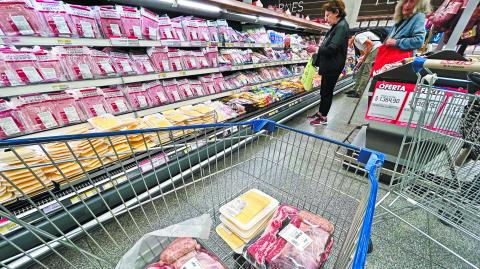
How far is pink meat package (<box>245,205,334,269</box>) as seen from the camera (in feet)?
2.34

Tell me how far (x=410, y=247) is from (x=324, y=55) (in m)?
2.22

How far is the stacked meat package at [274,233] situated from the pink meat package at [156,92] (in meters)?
1.31

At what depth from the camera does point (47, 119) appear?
1246 mm

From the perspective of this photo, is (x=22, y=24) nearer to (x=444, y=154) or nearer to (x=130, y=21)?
(x=130, y=21)

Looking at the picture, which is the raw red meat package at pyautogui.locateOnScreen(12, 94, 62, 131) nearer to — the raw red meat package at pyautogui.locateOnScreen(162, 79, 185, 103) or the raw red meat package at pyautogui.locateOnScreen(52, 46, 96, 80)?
the raw red meat package at pyautogui.locateOnScreen(52, 46, 96, 80)

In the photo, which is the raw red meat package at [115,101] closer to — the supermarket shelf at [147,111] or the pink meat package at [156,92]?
the supermarket shelf at [147,111]

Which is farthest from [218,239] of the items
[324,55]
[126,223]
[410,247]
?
[324,55]

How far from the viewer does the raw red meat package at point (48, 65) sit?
3.95 feet

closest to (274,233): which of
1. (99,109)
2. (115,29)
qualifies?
(99,109)

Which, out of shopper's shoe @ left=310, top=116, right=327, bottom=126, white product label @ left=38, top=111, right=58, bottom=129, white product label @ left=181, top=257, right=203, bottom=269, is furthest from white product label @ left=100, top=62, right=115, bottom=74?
shopper's shoe @ left=310, top=116, right=327, bottom=126

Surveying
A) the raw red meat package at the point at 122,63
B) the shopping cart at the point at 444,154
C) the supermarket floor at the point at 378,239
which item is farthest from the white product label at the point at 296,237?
the raw red meat package at the point at 122,63

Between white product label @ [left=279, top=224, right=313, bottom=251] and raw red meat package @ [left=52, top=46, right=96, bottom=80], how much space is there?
5.11 ft

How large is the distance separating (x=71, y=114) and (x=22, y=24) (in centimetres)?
53

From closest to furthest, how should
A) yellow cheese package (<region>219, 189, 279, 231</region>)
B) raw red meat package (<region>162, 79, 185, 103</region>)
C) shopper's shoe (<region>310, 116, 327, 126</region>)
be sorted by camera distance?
yellow cheese package (<region>219, 189, 279, 231</region>), raw red meat package (<region>162, 79, 185, 103</region>), shopper's shoe (<region>310, 116, 327, 126</region>)
